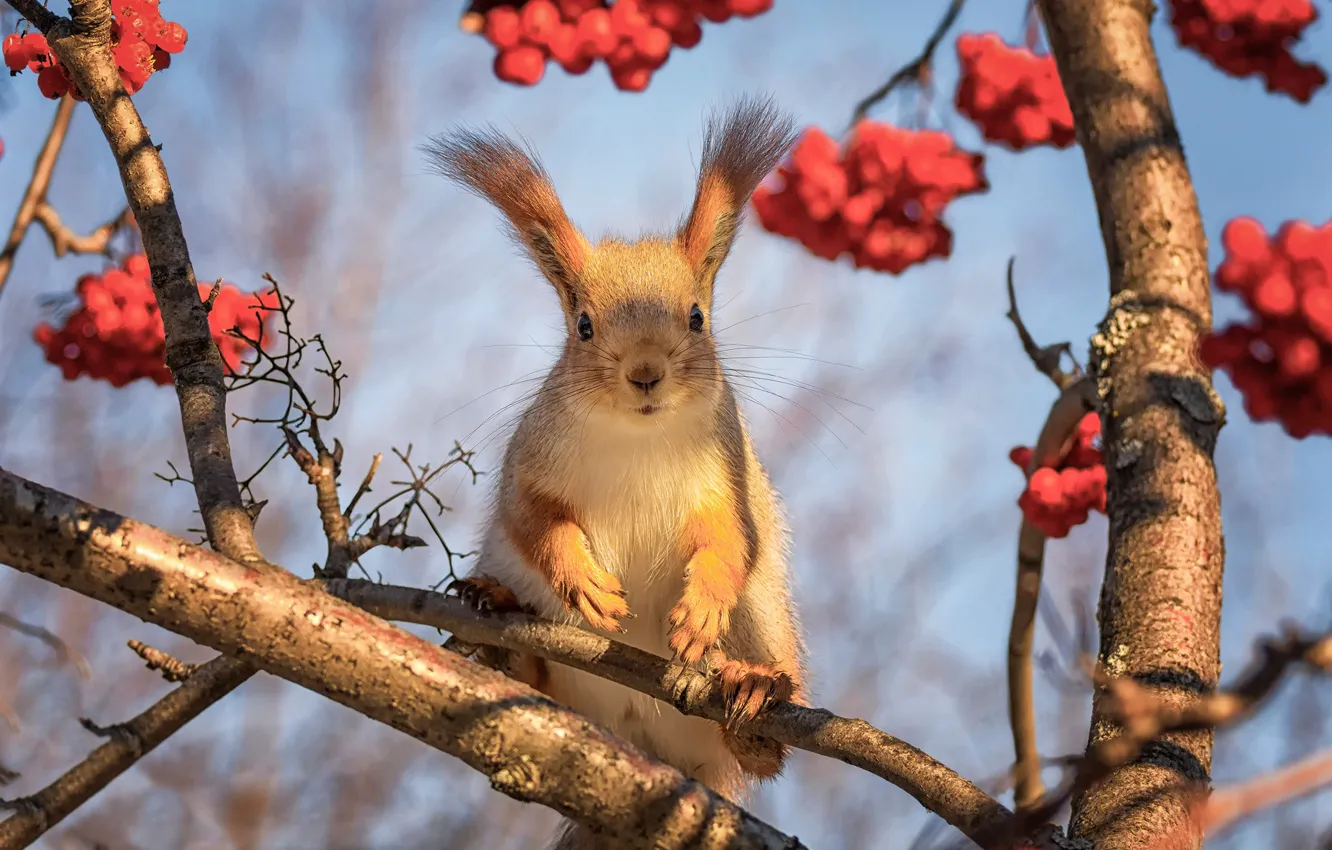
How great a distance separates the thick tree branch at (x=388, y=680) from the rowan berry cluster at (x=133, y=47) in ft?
4.31

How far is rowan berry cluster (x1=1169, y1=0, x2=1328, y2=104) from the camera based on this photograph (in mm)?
3736

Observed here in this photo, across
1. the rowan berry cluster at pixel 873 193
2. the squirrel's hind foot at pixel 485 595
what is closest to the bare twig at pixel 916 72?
the rowan berry cluster at pixel 873 193

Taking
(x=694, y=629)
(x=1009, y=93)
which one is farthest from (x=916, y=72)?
(x=694, y=629)

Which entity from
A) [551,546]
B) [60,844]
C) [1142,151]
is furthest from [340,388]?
[60,844]

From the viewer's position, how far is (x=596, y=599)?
3328 mm

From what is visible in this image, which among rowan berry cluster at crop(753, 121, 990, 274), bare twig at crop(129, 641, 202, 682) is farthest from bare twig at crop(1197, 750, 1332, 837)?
rowan berry cluster at crop(753, 121, 990, 274)

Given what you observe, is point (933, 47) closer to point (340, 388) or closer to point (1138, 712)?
point (340, 388)

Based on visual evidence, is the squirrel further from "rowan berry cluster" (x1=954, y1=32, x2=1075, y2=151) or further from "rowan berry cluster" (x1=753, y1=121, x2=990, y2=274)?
"rowan berry cluster" (x1=954, y1=32, x2=1075, y2=151)

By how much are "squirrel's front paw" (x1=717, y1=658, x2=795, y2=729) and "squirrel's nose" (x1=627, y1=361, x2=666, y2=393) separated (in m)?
0.75

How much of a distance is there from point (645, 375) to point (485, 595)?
26.5 inches

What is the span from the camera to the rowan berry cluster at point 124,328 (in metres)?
3.65

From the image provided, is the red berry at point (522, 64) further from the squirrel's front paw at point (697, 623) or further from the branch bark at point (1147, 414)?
the branch bark at point (1147, 414)

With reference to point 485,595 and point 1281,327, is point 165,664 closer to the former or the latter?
point 485,595

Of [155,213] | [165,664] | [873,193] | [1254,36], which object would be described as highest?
[1254,36]
